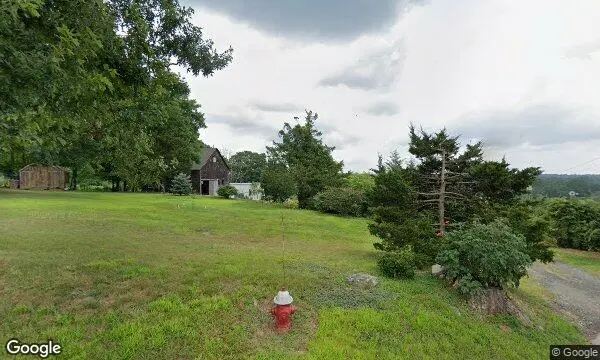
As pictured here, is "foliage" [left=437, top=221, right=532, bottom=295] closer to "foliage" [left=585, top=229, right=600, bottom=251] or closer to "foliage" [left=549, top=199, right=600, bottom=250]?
"foliage" [left=549, top=199, right=600, bottom=250]

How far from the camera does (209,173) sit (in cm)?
4419

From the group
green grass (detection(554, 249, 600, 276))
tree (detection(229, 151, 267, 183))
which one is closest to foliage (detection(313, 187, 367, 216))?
green grass (detection(554, 249, 600, 276))

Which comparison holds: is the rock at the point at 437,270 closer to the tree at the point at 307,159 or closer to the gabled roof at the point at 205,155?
the tree at the point at 307,159

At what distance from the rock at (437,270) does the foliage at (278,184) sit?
20596mm

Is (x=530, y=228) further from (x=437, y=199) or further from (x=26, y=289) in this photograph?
(x=26, y=289)

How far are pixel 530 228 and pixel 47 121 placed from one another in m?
11.2

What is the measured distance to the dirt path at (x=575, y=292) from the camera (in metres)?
8.32

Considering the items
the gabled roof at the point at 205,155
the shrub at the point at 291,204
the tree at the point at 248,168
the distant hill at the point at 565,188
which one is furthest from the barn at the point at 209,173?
the distant hill at the point at 565,188

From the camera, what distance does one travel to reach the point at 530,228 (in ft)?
31.2

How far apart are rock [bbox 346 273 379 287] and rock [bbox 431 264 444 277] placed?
2051mm

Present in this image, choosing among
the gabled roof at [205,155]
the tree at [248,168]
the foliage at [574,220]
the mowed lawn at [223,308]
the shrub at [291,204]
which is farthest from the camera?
the tree at [248,168]

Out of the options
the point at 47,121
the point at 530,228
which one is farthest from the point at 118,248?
the point at 530,228

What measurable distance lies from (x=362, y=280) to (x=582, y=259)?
51.1 feet

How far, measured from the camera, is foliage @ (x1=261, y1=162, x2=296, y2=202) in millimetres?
29975
